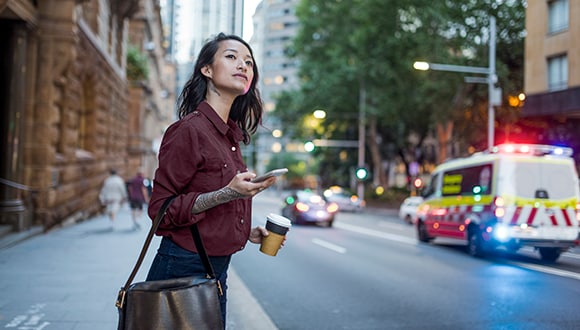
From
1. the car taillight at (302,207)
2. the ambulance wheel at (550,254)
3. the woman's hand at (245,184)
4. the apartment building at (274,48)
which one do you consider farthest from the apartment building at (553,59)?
the apartment building at (274,48)

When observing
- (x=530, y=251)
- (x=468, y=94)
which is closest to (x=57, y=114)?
(x=530, y=251)

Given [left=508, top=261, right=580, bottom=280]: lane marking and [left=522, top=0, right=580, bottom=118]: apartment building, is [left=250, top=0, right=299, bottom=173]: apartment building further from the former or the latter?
[left=508, top=261, right=580, bottom=280]: lane marking

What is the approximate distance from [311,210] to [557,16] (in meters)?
13.7

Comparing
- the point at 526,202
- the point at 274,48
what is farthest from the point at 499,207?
the point at 274,48

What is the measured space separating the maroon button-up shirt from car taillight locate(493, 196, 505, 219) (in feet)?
37.5

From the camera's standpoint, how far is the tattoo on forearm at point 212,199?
274 cm

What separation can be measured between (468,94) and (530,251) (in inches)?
823

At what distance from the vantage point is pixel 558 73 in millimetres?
27391

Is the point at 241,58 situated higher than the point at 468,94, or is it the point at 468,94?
the point at 468,94

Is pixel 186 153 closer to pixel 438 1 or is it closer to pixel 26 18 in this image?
pixel 26 18

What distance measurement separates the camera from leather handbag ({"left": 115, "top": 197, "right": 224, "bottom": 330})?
102 inches

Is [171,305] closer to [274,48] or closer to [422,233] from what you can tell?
[422,233]

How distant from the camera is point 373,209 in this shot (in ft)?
146

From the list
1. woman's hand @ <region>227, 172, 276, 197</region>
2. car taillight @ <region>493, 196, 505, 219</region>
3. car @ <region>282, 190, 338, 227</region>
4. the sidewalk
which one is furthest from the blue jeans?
car @ <region>282, 190, 338, 227</region>
